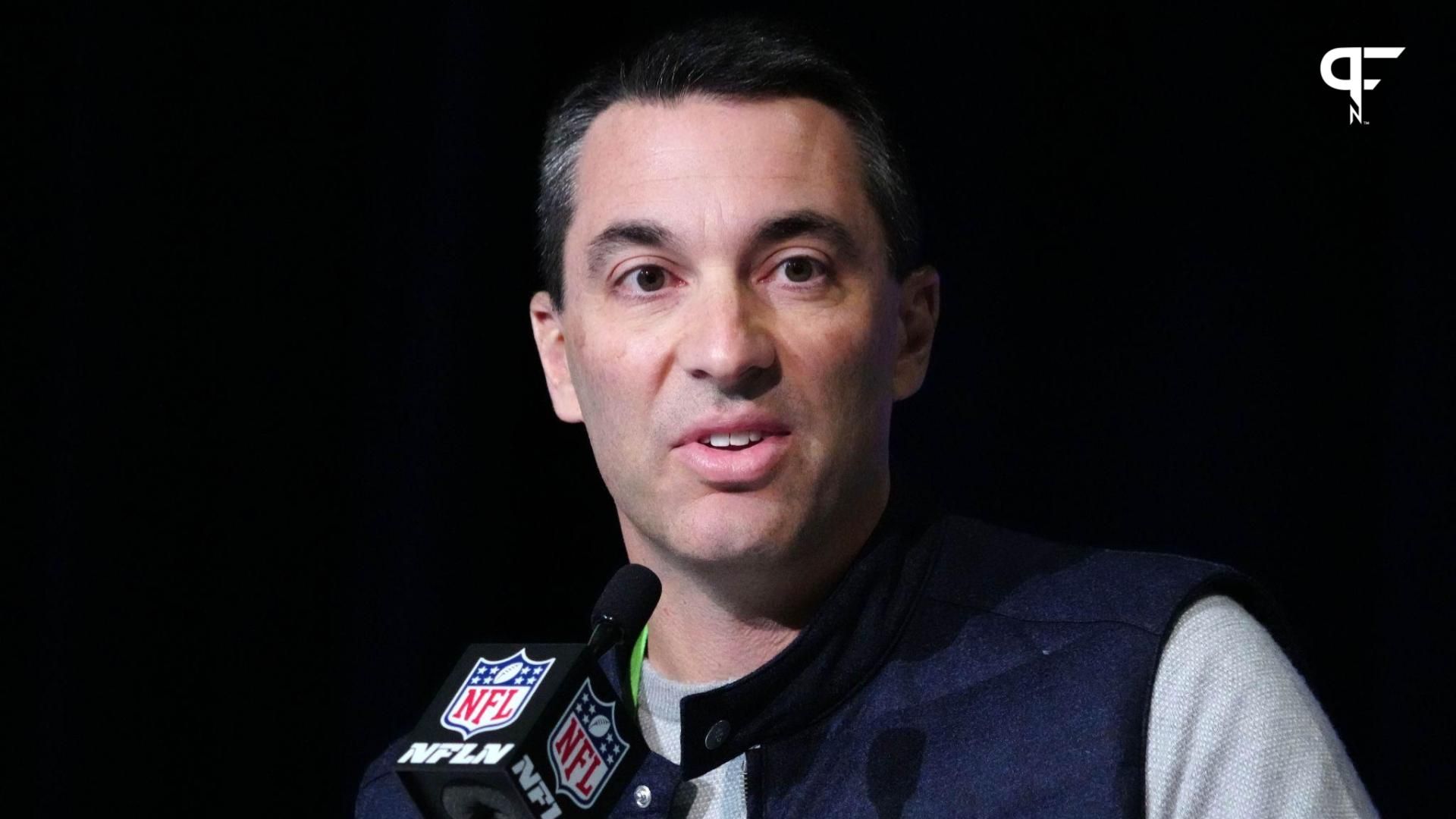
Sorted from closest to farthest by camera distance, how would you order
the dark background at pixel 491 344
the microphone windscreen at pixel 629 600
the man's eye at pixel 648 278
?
the microphone windscreen at pixel 629 600
the man's eye at pixel 648 278
the dark background at pixel 491 344

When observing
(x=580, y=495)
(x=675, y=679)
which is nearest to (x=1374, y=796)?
(x=675, y=679)

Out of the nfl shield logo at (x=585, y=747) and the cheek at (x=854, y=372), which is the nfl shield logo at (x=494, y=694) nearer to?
the nfl shield logo at (x=585, y=747)

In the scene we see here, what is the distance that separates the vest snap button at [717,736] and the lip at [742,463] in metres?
0.23

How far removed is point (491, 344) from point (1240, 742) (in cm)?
134

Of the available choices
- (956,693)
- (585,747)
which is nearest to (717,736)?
(956,693)

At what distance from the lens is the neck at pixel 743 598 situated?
5.40 ft

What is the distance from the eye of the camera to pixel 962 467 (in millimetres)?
2445

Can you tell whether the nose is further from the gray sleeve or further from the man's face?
the gray sleeve

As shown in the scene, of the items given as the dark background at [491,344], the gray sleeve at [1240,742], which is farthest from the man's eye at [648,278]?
the dark background at [491,344]

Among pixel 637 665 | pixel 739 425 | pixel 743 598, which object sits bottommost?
pixel 637 665

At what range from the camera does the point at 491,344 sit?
2438 millimetres

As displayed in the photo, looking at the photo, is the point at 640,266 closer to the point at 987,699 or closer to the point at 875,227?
the point at 875,227

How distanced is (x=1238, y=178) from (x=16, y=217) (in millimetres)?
1713

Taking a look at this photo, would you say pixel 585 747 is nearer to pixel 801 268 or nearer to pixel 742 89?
pixel 801 268
